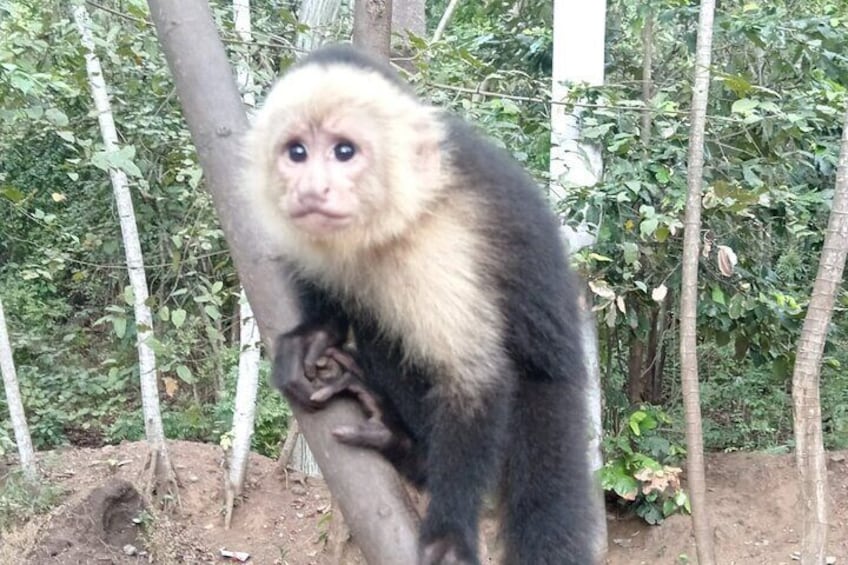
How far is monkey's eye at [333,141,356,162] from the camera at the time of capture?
2154 mm

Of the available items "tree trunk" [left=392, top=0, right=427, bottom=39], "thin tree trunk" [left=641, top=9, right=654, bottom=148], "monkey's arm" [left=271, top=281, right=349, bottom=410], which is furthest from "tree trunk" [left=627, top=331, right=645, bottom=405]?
"monkey's arm" [left=271, top=281, right=349, bottom=410]

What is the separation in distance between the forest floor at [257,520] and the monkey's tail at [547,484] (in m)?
3.11

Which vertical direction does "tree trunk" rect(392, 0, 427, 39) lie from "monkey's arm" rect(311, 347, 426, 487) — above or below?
above

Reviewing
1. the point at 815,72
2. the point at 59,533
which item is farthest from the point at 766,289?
the point at 59,533

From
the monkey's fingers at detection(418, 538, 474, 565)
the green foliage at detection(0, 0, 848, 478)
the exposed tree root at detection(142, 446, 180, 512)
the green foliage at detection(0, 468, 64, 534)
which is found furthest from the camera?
the exposed tree root at detection(142, 446, 180, 512)

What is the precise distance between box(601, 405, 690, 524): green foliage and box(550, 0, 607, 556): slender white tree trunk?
2.68 feet

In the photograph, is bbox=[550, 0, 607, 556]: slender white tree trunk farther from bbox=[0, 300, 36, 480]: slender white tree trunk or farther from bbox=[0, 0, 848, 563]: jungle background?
bbox=[0, 300, 36, 480]: slender white tree trunk

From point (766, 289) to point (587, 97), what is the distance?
1644 mm

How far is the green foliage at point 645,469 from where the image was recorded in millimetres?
5586

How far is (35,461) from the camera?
19.5ft

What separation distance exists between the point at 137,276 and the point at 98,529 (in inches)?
62.6

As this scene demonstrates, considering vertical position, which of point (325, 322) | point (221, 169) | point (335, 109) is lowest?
point (325, 322)

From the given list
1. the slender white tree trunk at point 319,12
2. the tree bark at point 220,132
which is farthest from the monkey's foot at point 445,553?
the slender white tree trunk at point 319,12

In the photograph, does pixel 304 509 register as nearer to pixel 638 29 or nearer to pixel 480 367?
pixel 638 29
